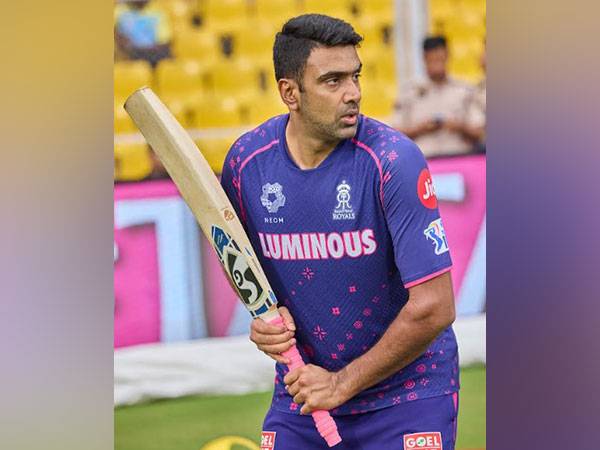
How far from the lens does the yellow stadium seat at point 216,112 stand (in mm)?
3863

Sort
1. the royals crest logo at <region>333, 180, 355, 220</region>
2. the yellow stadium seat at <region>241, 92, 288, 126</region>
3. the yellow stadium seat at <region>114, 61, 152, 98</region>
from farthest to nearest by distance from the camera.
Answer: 1. the yellow stadium seat at <region>241, 92, 288, 126</region>
2. the yellow stadium seat at <region>114, 61, 152, 98</region>
3. the royals crest logo at <region>333, 180, 355, 220</region>

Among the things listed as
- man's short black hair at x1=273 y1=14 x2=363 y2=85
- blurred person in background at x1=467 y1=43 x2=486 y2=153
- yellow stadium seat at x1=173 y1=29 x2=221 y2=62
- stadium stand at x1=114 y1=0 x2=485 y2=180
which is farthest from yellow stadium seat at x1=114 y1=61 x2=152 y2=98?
man's short black hair at x1=273 y1=14 x2=363 y2=85

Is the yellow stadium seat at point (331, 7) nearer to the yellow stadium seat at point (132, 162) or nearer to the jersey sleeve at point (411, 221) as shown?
the yellow stadium seat at point (132, 162)

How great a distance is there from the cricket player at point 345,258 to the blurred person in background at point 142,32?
4.17 feet

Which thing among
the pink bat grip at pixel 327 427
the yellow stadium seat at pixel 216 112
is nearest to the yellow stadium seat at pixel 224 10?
the yellow stadium seat at pixel 216 112

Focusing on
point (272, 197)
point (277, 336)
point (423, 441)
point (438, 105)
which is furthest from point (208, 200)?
point (438, 105)

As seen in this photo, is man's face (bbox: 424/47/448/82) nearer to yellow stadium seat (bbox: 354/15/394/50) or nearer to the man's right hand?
yellow stadium seat (bbox: 354/15/394/50)

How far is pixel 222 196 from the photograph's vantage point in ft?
8.62

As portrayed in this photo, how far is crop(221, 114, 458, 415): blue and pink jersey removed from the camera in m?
2.41

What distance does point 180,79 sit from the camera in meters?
→ 3.85

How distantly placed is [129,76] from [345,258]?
159cm

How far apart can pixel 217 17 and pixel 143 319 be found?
116 cm

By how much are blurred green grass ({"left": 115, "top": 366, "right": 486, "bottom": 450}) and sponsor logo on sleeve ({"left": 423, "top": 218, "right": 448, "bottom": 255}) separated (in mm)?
1527
